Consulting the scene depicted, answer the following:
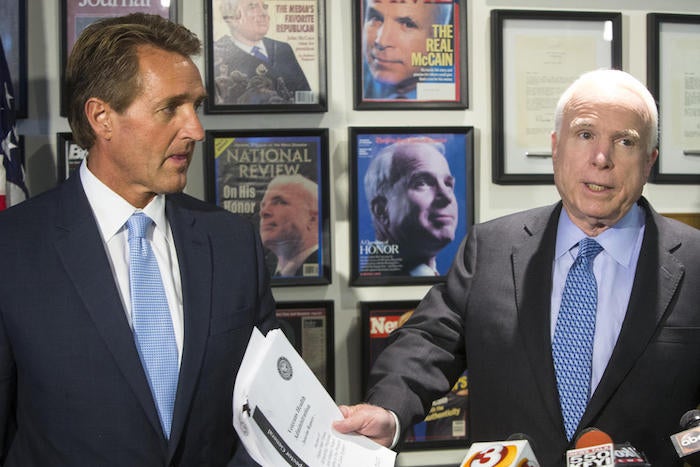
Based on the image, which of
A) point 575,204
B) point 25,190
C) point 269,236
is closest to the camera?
point 575,204

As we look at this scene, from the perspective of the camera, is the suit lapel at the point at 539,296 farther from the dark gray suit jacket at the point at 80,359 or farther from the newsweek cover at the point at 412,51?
the newsweek cover at the point at 412,51

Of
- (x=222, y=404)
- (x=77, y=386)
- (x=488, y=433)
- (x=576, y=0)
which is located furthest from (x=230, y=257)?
(x=576, y=0)

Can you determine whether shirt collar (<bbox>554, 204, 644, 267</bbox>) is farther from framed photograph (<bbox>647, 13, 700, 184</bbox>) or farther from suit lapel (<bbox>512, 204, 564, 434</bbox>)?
framed photograph (<bbox>647, 13, 700, 184</bbox>)

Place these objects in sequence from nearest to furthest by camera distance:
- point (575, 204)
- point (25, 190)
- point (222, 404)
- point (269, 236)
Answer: point (222, 404) < point (575, 204) < point (25, 190) < point (269, 236)

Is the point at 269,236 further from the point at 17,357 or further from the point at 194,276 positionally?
the point at 17,357

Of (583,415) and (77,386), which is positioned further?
(583,415)

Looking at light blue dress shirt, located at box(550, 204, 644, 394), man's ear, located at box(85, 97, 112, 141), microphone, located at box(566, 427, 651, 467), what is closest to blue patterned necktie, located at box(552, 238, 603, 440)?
light blue dress shirt, located at box(550, 204, 644, 394)

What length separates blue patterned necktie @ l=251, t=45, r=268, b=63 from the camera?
2.77 meters

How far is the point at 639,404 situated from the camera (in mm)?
1793

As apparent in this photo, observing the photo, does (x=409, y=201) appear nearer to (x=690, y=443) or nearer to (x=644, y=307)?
(x=644, y=307)

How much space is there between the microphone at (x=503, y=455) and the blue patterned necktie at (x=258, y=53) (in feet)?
6.02

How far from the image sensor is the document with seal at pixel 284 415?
1.37 metres

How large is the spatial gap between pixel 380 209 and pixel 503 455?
5.52 ft

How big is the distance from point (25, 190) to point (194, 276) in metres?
1.02
